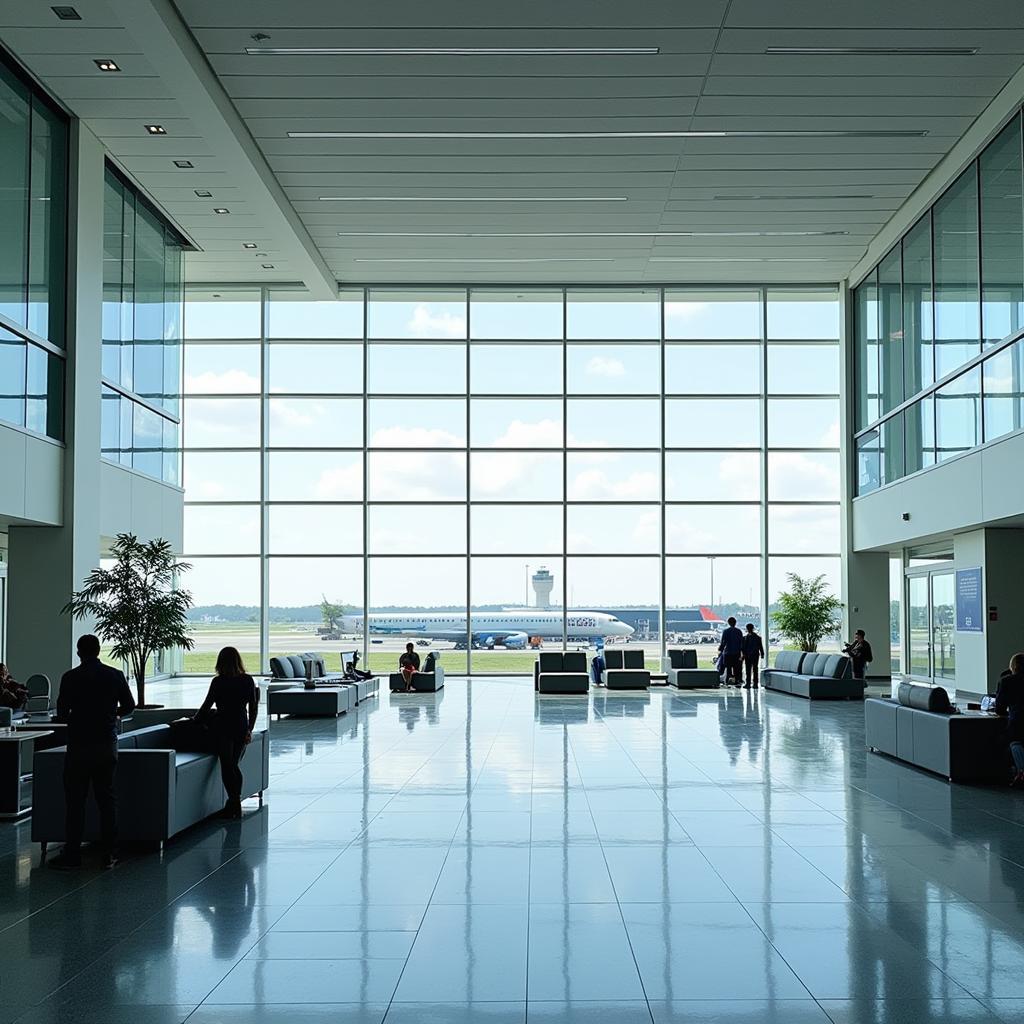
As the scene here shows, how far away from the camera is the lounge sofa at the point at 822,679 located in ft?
71.9

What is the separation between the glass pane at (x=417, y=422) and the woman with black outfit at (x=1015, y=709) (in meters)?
18.2

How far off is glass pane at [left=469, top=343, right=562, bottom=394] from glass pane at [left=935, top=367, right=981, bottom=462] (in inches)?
385

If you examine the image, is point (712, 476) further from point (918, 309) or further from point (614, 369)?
point (918, 309)

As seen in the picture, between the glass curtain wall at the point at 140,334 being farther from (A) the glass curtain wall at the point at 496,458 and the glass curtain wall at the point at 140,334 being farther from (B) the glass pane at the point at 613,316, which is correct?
(B) the glass pane at the point at 613,316

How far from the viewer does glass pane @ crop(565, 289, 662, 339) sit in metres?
28.1

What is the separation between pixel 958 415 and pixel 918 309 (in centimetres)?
339

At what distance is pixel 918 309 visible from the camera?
22344 mm

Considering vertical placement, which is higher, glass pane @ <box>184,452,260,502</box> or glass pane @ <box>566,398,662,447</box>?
glass pane @ <box>566,398,662,447</box>

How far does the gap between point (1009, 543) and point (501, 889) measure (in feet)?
50.6

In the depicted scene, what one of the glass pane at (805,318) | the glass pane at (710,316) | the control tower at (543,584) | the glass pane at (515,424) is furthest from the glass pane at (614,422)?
the glass pane at (805,318)

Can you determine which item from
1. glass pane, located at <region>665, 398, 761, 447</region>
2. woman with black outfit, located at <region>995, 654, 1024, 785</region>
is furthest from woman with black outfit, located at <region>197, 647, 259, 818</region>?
glass pane, located at <region>665, 398, 761, 447</region>

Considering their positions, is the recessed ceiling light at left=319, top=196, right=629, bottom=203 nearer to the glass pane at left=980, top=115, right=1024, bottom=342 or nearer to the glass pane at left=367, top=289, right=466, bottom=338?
the glass pane at left=980, top=115, right=1024, bottom=342

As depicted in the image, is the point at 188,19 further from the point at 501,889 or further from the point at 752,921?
the point at 752,921

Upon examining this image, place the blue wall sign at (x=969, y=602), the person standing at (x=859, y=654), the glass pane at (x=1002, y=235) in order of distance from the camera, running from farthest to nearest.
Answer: the person standing at (x=859, y=654)
the blue wall sign at (x=969, y=602)
the glass pane at (x=1002, y=235)
